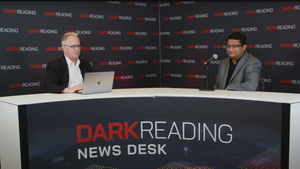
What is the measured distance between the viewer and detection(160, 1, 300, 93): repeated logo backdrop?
4.48m

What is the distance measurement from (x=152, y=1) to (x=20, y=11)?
238cm

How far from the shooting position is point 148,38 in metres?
5.81

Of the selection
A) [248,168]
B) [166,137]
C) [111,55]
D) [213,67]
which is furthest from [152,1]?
[248,168]

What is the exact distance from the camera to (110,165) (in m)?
2.65

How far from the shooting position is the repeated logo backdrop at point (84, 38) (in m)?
4.54

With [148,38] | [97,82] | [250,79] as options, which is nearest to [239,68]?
[250,79]

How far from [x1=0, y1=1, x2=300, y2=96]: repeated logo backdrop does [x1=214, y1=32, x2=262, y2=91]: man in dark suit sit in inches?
53.4

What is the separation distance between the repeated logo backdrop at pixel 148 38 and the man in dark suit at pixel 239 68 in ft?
4.45

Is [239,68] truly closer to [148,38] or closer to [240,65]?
[240,65]

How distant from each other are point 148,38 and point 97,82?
3.22m

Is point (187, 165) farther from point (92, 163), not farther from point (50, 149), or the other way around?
point (50, 149)

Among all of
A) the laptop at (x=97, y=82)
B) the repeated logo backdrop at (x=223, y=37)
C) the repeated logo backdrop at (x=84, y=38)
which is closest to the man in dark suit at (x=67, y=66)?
the laptop at (x=97, y=82)

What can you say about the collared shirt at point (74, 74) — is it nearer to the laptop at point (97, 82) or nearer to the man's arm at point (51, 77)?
Result: the man's arm at point (51, 77)

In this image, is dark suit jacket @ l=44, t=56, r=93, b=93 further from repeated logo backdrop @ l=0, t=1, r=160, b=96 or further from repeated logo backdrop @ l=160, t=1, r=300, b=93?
repeated logo backdrop @ l=160, t=1, r=300, b=93
